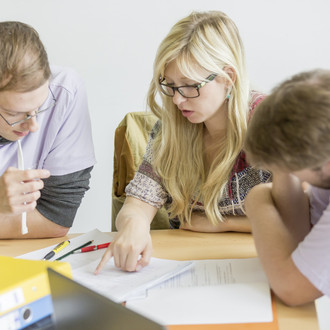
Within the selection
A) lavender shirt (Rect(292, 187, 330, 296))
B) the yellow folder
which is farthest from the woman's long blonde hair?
the yellow folder

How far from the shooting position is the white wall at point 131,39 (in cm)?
223

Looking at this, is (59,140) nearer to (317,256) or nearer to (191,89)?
(191,89)

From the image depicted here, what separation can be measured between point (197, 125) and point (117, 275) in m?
0.58

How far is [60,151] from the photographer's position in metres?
1.67

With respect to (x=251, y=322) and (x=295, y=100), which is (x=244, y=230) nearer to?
(x=251, y=322)

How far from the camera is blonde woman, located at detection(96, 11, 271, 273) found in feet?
4.74

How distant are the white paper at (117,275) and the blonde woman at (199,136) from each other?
11 centimetres

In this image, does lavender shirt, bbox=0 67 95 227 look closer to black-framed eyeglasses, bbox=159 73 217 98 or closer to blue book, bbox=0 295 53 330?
black-framed eyeglasses, bbox=159 73 217 98

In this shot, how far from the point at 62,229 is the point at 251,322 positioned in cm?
77

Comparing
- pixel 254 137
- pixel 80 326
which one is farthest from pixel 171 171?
pixel 80 326

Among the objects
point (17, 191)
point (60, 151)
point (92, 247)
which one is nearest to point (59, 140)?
point (60, 151)

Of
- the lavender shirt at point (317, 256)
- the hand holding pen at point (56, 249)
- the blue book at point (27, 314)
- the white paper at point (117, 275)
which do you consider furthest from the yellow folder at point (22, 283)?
the lavender shirt at point (317, 256)

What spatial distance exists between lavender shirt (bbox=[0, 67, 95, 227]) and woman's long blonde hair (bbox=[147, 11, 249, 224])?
0.84 feet

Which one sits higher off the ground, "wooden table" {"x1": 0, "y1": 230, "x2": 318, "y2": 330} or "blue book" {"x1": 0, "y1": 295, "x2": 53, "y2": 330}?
"blue book" {"x1": 0, "y1": 295, "x2": 53, "y2": 330}
